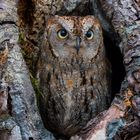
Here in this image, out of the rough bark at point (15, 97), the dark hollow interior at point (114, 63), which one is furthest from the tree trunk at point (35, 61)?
the dark hollow interior at point (114, 63)

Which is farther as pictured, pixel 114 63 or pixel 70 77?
pixel 114 63

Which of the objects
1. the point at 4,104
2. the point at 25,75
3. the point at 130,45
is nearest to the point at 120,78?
the point at 130,45

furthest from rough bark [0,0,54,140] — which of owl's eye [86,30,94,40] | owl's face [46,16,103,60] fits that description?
owl's eye [86,30,94,40]

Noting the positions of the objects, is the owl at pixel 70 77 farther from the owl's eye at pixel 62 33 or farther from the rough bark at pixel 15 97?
the rough bark at pixel 15 97

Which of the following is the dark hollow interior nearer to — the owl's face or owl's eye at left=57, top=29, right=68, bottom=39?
the owl's face

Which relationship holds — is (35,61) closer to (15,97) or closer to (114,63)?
(114,63)

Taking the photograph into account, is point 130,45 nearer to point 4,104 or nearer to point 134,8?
point 134,8

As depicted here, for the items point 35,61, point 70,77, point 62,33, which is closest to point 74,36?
point 62,33
